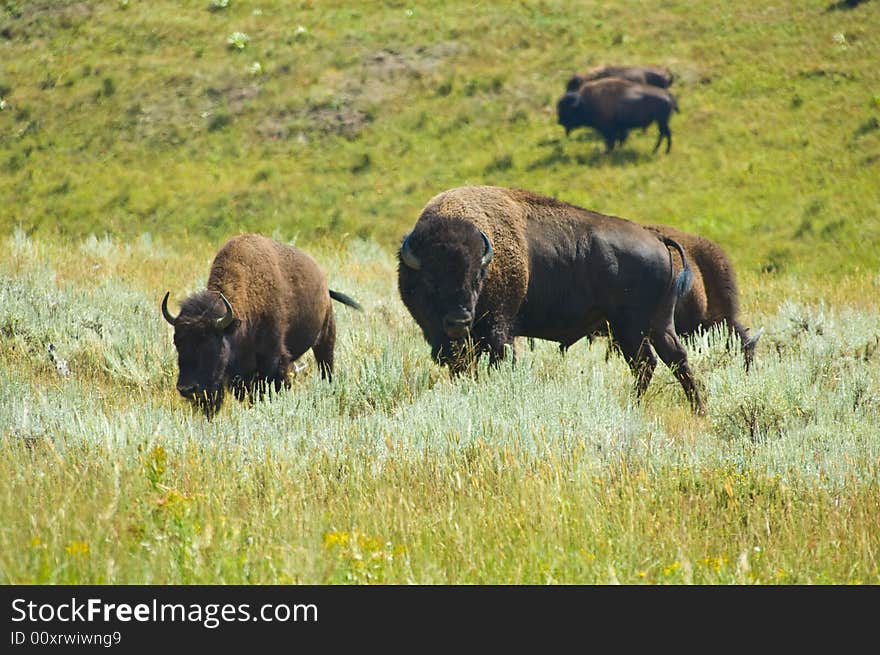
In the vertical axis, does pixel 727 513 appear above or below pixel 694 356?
above

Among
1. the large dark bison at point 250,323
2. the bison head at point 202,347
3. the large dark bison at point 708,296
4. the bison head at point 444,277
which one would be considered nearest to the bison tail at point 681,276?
the large dark bison at point 708,296

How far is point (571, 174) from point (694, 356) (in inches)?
604

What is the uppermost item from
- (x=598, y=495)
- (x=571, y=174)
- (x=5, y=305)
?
(x=598, y=495)

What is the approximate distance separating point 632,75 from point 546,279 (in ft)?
68.6

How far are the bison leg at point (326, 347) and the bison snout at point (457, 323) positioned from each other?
1.81m

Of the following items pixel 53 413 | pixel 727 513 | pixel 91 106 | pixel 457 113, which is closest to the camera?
pixel 727 513

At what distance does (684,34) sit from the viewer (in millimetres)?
32062

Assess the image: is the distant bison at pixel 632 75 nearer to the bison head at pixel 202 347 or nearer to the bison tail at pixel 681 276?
the bison tail at pixel 681 276

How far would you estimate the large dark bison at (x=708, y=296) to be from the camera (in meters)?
10.4

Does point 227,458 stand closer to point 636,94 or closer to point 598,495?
point 598,495

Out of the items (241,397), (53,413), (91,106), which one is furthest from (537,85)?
(53,413)

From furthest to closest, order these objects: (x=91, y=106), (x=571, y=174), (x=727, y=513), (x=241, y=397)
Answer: (x=91, y=106) → (x=571, y=174) → (x=241, y=397) → (x=727, y=513)

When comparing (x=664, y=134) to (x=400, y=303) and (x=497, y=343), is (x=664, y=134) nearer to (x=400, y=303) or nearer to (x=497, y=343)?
(x=400, y=303)

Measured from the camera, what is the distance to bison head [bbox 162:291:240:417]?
6.74 meters
